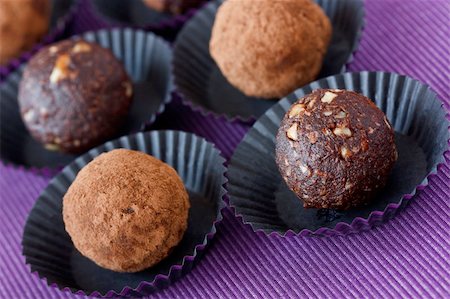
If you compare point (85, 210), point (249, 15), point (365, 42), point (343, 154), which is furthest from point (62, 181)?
point (365, 42)

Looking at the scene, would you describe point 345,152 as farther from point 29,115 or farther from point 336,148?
point 29,115

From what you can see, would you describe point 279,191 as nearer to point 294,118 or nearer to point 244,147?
point 244,147

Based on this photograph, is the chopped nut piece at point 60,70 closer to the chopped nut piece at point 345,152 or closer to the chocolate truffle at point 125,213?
the chocolate truffle at point 125,213

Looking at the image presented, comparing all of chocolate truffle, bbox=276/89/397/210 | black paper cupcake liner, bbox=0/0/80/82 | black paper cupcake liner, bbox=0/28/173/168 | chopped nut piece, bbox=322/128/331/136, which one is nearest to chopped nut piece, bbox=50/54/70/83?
black paper cupcake liner, bbox=0/28/173/168

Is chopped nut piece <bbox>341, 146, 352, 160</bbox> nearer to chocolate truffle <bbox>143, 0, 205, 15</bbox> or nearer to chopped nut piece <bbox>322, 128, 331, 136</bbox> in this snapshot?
chopped nut piece <bbox>322, 128, 331, 136</bbox>

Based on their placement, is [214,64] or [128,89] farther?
[214,64]

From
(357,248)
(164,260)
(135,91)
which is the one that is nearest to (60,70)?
(135,91)
